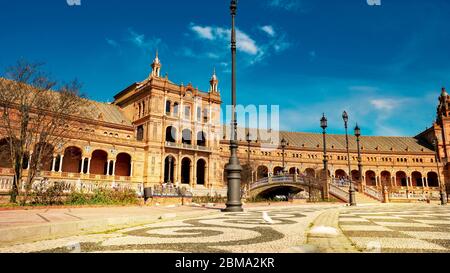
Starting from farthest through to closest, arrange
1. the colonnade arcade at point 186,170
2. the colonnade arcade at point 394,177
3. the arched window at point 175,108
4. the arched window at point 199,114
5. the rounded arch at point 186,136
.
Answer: the colonnade arcade at point 394,177 < the arched window at point 199,114 < the rounded arch at point 186,136 < the arched window at point 175,108 < the colonnade arcade at point 186,170

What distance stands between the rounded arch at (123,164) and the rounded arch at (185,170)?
8.62 m

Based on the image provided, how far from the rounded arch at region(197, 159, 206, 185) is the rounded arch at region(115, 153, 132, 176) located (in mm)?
11466

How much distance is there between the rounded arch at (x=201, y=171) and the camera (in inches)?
2031

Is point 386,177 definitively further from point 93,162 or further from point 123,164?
point 93,162

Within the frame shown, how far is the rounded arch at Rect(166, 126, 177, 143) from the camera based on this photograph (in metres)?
49.6

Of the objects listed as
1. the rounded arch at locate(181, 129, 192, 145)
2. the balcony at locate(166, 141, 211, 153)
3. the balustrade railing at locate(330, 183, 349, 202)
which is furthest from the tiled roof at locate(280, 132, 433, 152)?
the balustrade railing at locate(330, 183, 349, 202)

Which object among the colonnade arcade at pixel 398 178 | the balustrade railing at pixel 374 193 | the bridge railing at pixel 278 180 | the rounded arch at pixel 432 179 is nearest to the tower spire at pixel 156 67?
the bridge railing at pixel 278 180

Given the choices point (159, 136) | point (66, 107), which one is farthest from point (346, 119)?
point (159, 136)

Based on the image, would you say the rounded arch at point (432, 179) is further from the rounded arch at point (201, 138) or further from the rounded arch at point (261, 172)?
the rounded arch at point (201, 138)

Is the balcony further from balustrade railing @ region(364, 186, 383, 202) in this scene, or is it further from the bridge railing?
balustrade railing @ region(364, 186, 383, 202)

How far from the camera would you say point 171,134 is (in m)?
50.1

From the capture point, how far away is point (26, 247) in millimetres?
3545

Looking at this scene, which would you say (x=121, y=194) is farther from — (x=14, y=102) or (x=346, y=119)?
(x=346, y=119)

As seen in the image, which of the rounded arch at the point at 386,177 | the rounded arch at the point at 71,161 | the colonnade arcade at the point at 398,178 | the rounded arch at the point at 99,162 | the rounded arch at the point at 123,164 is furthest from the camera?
the rounded arch at the point at 386,177
